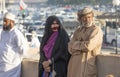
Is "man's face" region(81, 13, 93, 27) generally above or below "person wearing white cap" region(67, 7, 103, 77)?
above

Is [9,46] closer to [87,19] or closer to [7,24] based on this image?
[7,24]

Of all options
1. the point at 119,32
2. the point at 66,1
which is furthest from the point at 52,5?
the point at 119,32

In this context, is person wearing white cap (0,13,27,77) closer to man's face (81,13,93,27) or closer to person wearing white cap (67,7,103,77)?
person wearing white cap (67,7,103,77)

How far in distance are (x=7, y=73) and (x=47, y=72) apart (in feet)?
2.64

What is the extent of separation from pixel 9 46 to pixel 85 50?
1.35 m

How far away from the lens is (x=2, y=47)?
20.0 feet

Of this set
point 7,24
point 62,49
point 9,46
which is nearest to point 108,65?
point 62,49

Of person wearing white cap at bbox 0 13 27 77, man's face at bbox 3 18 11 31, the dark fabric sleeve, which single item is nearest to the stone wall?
the dark fabric sleeve

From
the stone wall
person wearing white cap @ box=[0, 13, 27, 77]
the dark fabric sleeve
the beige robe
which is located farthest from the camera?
person wearing white cap @ box=[0, 13, 27, 77]

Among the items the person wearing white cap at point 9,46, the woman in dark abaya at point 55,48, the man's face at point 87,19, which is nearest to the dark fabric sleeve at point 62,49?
the woman in dark abaya at point 55,48

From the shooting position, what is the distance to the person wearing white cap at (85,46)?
17.0 ft

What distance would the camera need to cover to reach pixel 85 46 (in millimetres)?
5164

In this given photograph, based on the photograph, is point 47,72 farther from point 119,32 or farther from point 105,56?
point 119,32

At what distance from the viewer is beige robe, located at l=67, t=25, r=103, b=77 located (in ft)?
17.0
